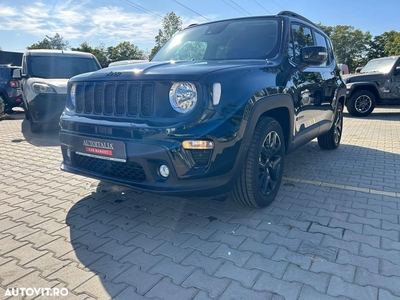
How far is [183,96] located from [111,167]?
88cm

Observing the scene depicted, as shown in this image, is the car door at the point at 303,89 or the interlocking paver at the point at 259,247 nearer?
the interlocking paver at the point at 259,247

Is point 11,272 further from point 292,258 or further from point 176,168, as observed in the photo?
point 292,258

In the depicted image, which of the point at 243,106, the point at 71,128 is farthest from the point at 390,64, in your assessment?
the point at 71,128

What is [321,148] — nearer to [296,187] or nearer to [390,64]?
[296,187]

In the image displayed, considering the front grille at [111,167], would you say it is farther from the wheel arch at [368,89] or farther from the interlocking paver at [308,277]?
the wheel arch at [368,89]

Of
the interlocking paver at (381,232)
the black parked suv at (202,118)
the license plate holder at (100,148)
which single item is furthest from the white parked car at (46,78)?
the interlocking paver at (381,232)

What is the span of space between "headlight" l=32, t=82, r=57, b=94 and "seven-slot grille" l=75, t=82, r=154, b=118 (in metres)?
4.11

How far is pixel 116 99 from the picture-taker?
2625 mm

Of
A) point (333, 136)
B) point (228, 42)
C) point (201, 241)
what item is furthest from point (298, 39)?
point (201, 241)

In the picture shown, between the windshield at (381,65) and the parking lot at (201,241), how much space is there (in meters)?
7.61

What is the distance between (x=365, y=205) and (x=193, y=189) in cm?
190

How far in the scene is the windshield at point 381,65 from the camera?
1018 cm

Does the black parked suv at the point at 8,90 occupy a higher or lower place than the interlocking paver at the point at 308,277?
higher

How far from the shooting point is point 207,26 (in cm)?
393
